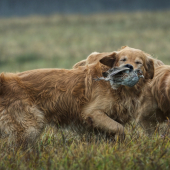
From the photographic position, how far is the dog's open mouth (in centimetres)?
416

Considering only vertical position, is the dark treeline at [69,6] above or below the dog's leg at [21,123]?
below

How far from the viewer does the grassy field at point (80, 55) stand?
3574mm

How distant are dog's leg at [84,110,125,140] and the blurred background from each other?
16176mm

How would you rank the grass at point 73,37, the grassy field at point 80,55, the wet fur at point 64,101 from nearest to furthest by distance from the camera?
1. the grassy field at point 80,55
2. the wet fur at point 64,101
3. the grass at point 73,37

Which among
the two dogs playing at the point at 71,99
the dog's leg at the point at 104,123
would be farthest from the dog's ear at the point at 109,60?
the dog's leg at the point at 104,123

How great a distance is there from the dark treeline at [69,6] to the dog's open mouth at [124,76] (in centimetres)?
5425

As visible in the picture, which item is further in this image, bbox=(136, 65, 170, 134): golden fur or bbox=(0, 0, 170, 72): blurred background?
bbox=(0, 0, 170, 72): blurred background

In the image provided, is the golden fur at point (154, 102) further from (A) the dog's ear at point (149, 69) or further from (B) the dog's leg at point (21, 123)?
(B) the dog's leg at point (21, 123)

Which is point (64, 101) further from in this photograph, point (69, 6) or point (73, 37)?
point (69, 6)

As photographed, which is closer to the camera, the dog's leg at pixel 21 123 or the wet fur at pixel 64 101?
the dog's leg at pixel 21 123

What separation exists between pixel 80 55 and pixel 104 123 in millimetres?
23040

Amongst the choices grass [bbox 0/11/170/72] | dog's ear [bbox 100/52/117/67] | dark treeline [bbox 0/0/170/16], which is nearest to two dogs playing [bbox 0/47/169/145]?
dog's ear [bbox 100/52/117/67]

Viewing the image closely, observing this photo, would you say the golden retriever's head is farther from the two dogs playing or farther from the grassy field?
the grassy field

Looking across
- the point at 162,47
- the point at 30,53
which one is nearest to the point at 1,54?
the point at 30,53
